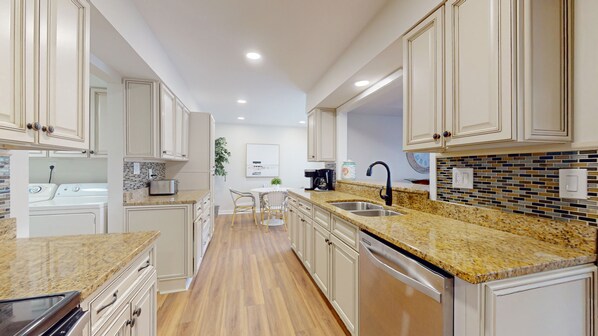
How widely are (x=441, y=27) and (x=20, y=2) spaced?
71.4 inches

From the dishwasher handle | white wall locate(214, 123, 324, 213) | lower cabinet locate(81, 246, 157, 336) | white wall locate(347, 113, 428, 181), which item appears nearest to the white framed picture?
white wall locate(214, 123, 324, 213)

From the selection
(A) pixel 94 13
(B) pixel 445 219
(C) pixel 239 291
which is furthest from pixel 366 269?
(A) pixel 94 13

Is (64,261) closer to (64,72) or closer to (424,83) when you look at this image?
(64,72)

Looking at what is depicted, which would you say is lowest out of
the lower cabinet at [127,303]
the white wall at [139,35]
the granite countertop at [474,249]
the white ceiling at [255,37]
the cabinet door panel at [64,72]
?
the lower cabinet at [127,303]

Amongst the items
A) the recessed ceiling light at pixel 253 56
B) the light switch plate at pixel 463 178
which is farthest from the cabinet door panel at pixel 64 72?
the light switch plate at pixel 463 178

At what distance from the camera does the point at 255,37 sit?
7.07 ft

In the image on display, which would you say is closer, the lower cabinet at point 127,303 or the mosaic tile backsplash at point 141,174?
the lower cabinet at point 127,303

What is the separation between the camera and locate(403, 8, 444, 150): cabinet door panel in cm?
126

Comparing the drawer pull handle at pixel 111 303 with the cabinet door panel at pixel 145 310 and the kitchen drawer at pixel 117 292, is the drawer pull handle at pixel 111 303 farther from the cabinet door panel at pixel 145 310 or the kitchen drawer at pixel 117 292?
the cabinet door panel at pixel 145 310

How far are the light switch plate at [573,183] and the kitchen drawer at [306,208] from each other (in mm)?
1706

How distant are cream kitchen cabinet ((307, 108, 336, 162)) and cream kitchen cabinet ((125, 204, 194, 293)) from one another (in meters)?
1.84

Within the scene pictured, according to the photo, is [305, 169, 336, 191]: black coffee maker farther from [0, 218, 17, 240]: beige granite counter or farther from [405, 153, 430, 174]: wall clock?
[0, 218, 17, 240]: beige granite counter

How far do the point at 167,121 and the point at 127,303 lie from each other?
2.01m

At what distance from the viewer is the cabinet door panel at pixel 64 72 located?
0.92 meters
